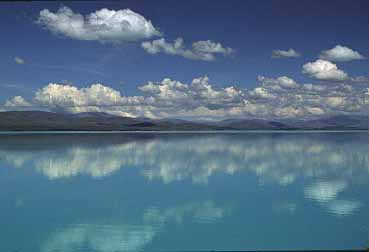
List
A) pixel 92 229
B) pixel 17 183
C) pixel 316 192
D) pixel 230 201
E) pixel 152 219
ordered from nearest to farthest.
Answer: pixel 92 229 → pixel 152 219 → pixel 230 201 → pixel 316 192 → pixel 17 183

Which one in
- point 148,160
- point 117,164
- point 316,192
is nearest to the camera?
point 316,192

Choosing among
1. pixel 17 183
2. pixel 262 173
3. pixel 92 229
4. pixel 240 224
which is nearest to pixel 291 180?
pixel 262 173

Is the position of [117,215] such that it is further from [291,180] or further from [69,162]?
[69,162]

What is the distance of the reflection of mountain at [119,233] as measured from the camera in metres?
14.2

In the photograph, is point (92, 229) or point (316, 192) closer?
point (92, 229)

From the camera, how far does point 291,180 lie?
30250mm

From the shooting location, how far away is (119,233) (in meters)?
15.7

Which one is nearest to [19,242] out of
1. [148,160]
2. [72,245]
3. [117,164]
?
[72,245]

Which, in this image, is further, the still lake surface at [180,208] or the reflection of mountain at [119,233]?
the still lake surface at [180,208]

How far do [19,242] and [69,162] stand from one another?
86.4 feet

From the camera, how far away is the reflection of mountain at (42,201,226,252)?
46.6 feet

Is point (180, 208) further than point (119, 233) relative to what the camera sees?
Yes

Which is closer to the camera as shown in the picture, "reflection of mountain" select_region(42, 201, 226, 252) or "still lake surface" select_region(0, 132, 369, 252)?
"reflection of mountain" select_region(42, 201, 226, 252)

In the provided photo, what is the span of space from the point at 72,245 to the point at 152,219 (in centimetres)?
471
